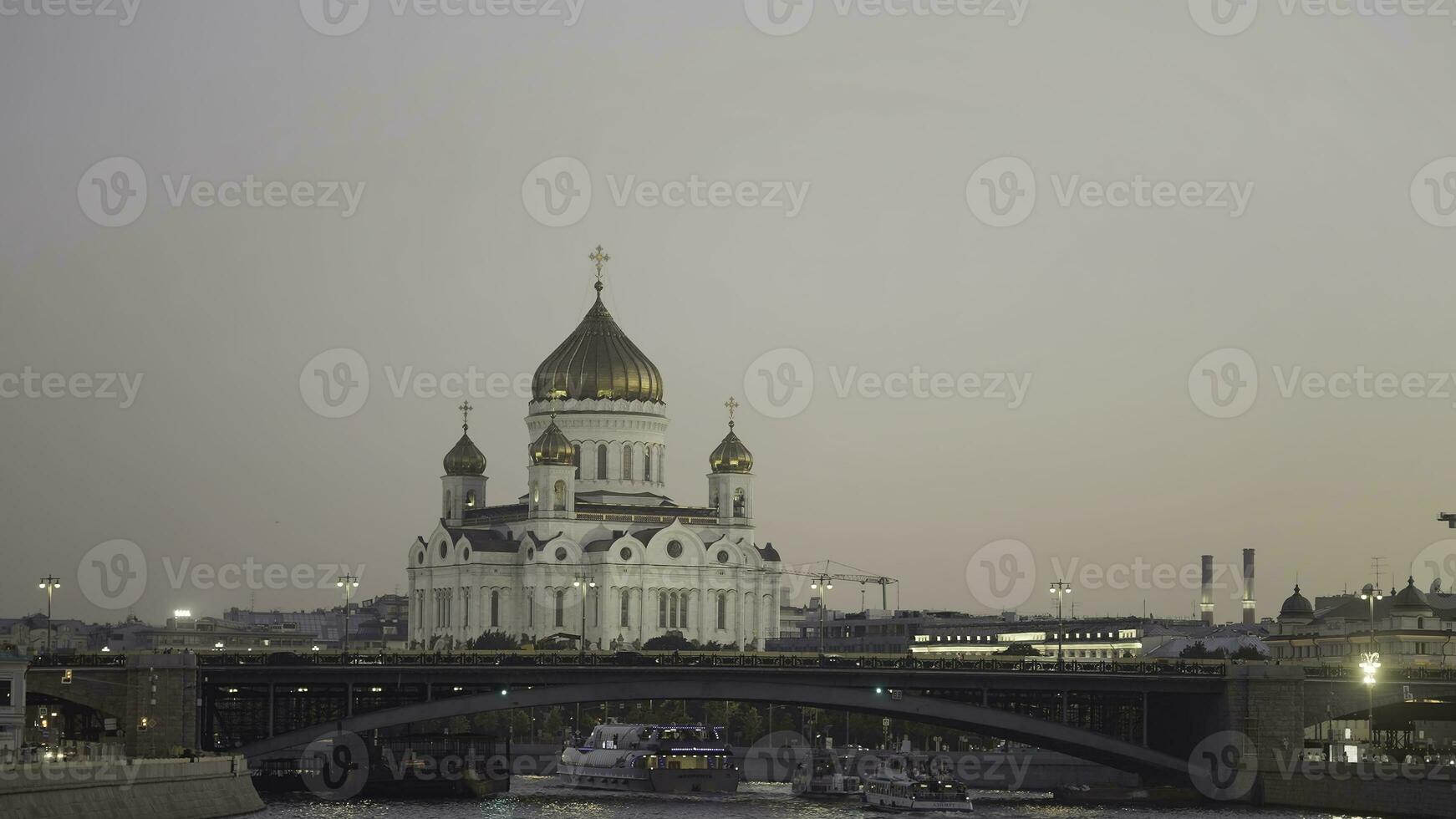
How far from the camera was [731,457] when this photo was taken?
179750 mm

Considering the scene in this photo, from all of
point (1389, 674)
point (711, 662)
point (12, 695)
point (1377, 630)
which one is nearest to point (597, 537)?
point (1377, 630)

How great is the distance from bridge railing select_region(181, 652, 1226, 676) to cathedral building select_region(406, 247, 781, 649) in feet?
191

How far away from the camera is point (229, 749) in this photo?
99.3 m

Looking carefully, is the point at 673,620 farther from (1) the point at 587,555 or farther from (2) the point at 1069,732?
(2) the point at 1069,732

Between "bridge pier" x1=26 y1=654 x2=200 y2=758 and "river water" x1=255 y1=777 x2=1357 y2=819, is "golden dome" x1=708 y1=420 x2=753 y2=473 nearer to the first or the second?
"river water" x1=255 y1=777 x2=1357 y2=819

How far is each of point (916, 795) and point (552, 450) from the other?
74106 mm

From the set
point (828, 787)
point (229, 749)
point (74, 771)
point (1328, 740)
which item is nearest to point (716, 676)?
point (828, 787)

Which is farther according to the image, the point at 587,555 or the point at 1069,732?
the point at 587,555

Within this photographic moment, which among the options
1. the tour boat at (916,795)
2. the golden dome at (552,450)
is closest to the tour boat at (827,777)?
the tour boat at (916,795)

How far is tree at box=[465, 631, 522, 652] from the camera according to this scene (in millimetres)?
165750

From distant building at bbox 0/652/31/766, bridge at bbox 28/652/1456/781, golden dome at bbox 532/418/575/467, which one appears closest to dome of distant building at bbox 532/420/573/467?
golden dome at bbox 532/418/575/467

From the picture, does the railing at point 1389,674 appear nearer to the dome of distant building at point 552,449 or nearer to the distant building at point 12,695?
the distant building at point 12,695

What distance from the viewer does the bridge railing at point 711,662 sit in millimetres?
104625

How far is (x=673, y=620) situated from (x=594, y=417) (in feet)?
50.9
